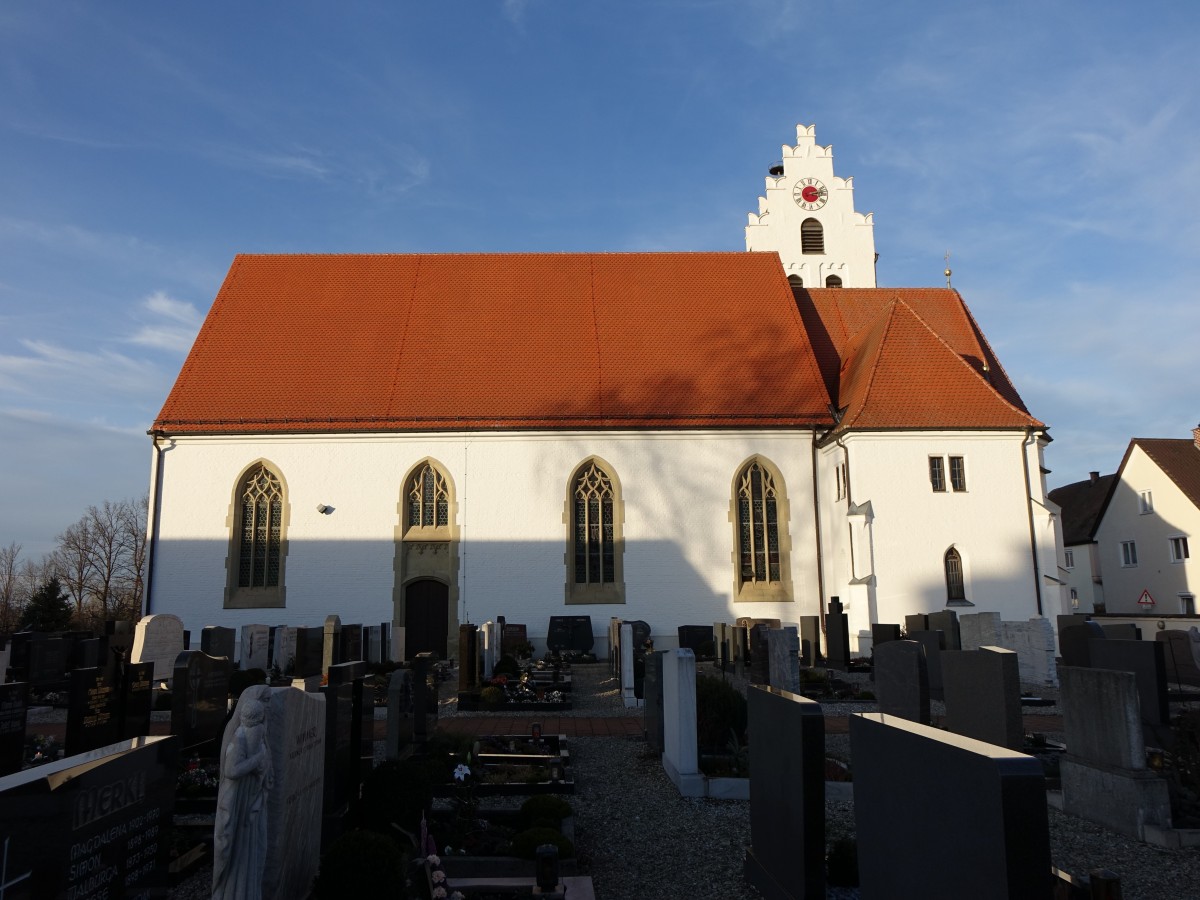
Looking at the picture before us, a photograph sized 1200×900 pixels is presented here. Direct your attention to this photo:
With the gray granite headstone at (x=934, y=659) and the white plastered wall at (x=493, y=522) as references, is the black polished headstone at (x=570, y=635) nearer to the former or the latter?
the white plastered wall at (x=493, y=522)

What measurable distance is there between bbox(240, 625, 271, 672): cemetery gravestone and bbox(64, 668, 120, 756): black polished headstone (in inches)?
298

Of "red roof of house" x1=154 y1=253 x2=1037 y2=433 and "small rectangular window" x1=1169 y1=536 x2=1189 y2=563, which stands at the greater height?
"red roof of house" x1=154 y1=253 x2=1037 y2=433

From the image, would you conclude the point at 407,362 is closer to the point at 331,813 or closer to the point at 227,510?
the point at 227,510

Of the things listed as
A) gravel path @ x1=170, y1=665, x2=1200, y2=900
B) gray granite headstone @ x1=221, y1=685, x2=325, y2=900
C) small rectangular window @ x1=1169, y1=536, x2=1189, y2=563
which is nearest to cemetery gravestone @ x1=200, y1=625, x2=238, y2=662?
gravel path @ x1=170, y1=665, x2=1200, y2=900

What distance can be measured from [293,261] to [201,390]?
557 cm

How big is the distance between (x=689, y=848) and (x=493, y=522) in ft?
46.3

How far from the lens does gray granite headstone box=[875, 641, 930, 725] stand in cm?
956

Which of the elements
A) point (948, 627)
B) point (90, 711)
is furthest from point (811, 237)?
point (90, 711)

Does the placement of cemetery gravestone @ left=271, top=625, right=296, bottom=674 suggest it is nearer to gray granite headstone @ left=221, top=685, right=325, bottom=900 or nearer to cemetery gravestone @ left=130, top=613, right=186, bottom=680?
cemetery gravestone @ left=130, top=613, right=186, bottom=680

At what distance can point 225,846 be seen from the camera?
4.49 m

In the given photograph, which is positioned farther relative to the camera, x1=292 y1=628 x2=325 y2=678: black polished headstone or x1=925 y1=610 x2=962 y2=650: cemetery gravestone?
x1=925 y1=610 x2=962 y2=650: cemetery gravestone

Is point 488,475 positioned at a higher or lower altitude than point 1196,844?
higher

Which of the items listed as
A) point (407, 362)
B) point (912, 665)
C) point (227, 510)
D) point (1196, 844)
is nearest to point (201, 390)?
point (227, 510)

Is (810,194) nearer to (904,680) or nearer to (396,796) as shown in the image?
(904,680)
